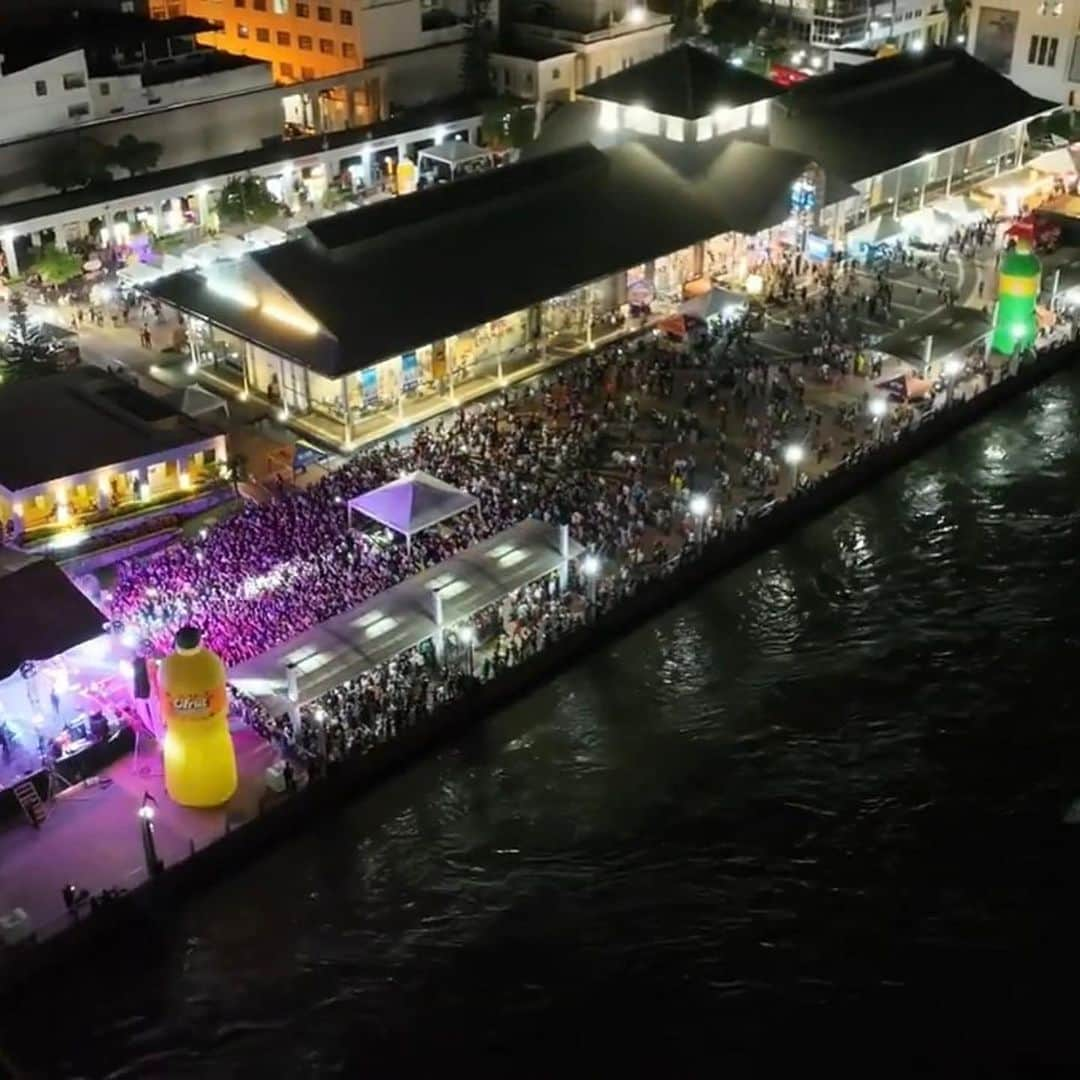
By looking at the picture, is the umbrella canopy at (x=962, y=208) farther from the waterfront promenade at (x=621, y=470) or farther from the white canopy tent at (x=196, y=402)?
the white canopy tent at (x=196, y=402)

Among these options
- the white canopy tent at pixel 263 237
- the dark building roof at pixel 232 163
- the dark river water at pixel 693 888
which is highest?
the dark building roof at pixel 232 163

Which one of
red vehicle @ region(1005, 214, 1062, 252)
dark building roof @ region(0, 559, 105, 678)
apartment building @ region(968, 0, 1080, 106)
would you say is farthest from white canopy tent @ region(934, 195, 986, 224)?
dark building roof @ region(0, 559, 105, 678)

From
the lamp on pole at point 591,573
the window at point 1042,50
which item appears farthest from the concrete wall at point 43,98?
the window at point 1042,50

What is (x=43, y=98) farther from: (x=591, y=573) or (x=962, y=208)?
(x=962, y=208)

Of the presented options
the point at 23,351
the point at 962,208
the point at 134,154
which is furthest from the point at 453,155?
the point at 23,351

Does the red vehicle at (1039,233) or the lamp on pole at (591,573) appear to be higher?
the red vehicle at (1039,233)

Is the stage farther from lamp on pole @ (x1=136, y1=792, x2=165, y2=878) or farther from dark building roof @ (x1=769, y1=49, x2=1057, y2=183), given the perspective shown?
dark building roof @ (x1=769, y1=49, x2=1057, y2=183)
